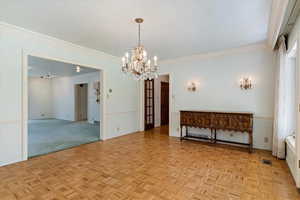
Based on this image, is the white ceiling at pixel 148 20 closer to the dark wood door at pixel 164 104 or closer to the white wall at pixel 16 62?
the white wall at pixel 16 62

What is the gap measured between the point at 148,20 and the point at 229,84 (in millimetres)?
2915

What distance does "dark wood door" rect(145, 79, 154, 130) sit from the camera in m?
6.38

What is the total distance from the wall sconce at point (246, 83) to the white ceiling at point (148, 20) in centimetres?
92

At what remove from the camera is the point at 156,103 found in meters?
7.12

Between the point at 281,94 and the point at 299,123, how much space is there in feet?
3.94

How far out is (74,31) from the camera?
3.13 meters

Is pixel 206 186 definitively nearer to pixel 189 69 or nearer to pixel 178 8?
pixel 178 8

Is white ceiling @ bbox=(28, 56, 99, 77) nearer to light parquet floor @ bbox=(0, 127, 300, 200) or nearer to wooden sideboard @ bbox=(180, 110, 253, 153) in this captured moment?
light parquet floor @ bbox=(0, 127, 300, 200)

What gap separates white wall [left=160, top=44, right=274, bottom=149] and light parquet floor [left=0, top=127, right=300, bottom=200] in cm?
90

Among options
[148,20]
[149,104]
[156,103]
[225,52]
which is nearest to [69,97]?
[149,104]

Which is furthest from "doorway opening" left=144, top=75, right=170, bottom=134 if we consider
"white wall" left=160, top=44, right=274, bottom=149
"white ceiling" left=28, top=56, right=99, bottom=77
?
"white ceiling" left=28, top=56, right=99, bottom=77

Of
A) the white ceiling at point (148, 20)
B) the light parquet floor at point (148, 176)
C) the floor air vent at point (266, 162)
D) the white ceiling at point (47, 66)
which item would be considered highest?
the white ceiling at point (148, 20)

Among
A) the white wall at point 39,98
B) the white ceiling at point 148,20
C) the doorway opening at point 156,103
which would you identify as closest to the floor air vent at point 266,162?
the white ceiling at point 148,20

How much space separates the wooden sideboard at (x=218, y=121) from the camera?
3629mm
